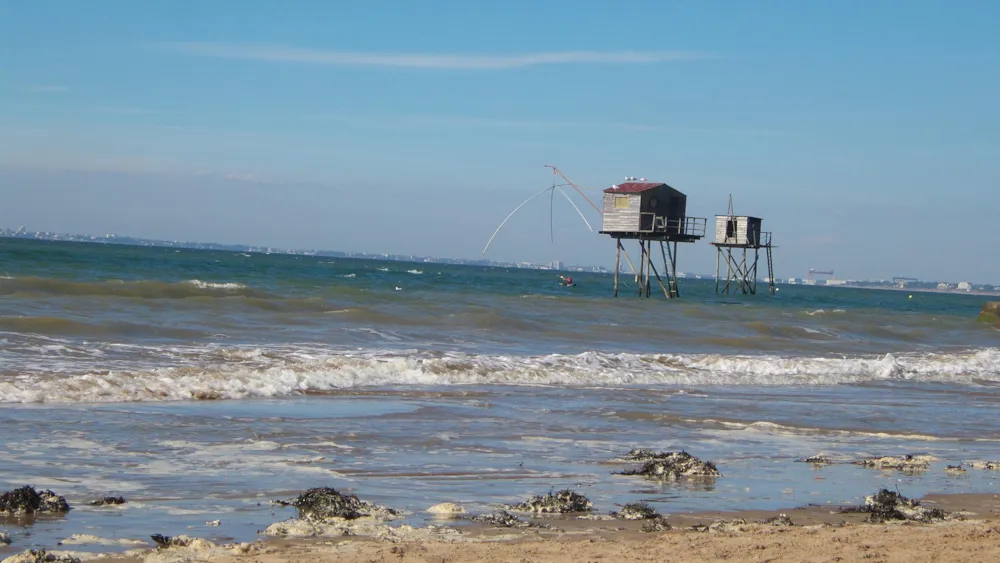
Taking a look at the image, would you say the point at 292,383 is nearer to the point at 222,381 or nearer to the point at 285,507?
the point at 222,381

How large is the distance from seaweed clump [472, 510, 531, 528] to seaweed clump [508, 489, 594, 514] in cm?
19

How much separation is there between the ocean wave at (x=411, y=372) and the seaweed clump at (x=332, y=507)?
5857mm

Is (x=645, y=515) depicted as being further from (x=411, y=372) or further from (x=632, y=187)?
(x=632, y=187)

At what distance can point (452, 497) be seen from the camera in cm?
700

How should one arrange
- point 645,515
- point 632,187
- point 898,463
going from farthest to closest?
1. point 632,187
2. point 898,463
3. point 645,515

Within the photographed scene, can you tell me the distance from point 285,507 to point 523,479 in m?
1.98

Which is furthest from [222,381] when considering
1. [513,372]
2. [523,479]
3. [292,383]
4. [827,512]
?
[827,512]

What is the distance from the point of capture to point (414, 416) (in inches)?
438

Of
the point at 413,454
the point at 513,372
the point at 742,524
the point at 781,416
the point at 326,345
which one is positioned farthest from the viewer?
the point at 326,345

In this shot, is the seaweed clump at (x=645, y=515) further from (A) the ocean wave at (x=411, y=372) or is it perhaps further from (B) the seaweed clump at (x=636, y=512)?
(A) the ocean wave at (x=411, y=372)

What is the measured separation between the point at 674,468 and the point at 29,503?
461 centimetres

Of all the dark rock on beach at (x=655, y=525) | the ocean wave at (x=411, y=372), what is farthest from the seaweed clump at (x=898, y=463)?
the ocean wave at (x=411, y=372)

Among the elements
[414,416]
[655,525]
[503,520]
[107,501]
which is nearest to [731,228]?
[414,416]

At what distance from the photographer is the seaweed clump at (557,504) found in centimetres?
661
